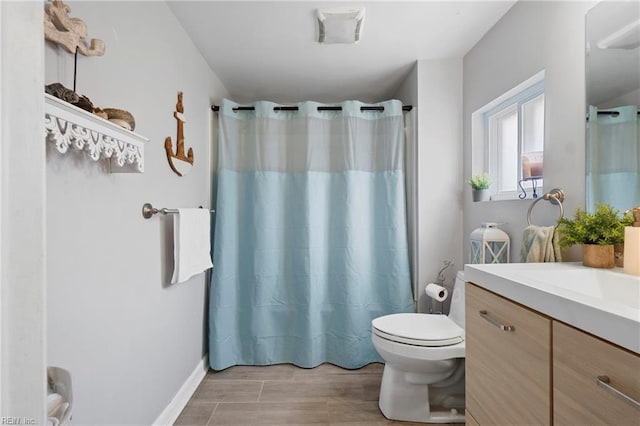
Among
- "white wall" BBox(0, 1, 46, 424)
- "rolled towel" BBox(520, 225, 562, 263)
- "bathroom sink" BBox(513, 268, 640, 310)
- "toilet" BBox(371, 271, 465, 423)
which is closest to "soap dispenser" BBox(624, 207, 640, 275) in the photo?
"bathroom sink" BBox(513, 268, 640, 310)

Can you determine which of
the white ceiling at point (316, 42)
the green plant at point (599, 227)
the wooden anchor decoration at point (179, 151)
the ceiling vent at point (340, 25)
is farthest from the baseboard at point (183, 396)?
the ceiling vent at point (340, 25)

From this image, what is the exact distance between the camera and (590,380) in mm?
614

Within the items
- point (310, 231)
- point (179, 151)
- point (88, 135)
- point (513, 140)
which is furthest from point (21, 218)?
point (513, 140)

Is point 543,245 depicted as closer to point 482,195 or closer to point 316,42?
point 482,195

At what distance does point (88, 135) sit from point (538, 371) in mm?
1337

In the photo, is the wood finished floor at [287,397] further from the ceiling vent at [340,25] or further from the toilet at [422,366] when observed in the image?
the ceiling vent at [340,25]

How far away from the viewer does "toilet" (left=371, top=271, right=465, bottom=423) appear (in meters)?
1.56

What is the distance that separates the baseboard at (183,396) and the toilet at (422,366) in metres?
1.16

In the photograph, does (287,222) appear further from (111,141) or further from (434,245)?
(111,141)

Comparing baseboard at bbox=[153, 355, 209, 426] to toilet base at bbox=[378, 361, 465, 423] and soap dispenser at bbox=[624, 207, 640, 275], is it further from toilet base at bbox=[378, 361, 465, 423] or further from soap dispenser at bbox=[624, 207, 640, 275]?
soap dispenser at bbox=[624, 207, 640, 275]

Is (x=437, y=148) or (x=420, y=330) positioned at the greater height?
(x=437, y=148)

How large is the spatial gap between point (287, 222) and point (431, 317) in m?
1.20

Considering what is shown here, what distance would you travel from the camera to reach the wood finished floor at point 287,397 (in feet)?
5.52

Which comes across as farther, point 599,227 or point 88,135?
point 599,227
